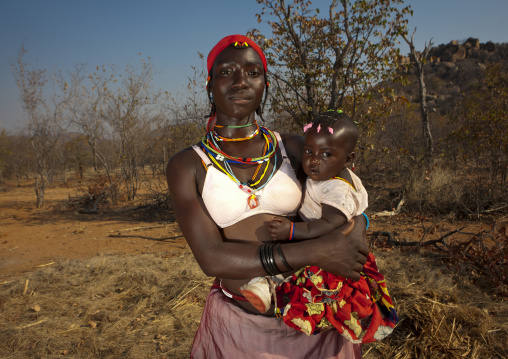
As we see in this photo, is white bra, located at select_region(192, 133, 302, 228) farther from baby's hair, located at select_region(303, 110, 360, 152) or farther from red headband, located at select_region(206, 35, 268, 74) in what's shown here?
red headband, located at select_region(206, 35, 268, 74)

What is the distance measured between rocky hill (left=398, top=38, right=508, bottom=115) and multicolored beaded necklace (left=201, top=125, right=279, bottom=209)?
30285mm

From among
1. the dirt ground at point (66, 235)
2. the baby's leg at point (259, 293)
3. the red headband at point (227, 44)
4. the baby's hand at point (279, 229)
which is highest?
the red headband at point (227, 44)

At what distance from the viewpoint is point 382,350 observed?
2.90 m

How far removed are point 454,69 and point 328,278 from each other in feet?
142

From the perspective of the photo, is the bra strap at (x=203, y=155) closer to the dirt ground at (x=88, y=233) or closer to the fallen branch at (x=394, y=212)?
the dirt ground at (x=88, y=233)

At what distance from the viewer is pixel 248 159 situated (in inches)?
67.1

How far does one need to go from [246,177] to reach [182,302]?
2723 mm

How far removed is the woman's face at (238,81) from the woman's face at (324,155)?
1.17ft

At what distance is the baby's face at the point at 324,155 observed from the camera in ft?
5.32

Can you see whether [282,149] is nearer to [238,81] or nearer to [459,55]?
[238,81]

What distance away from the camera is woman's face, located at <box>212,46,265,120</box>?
1664 mm

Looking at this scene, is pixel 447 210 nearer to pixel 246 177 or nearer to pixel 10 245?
pixel 246 177

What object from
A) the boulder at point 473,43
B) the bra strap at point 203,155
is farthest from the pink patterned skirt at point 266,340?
the boulder at point 473,43

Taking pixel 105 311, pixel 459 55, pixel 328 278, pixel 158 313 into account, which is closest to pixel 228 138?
pixel 328 278
